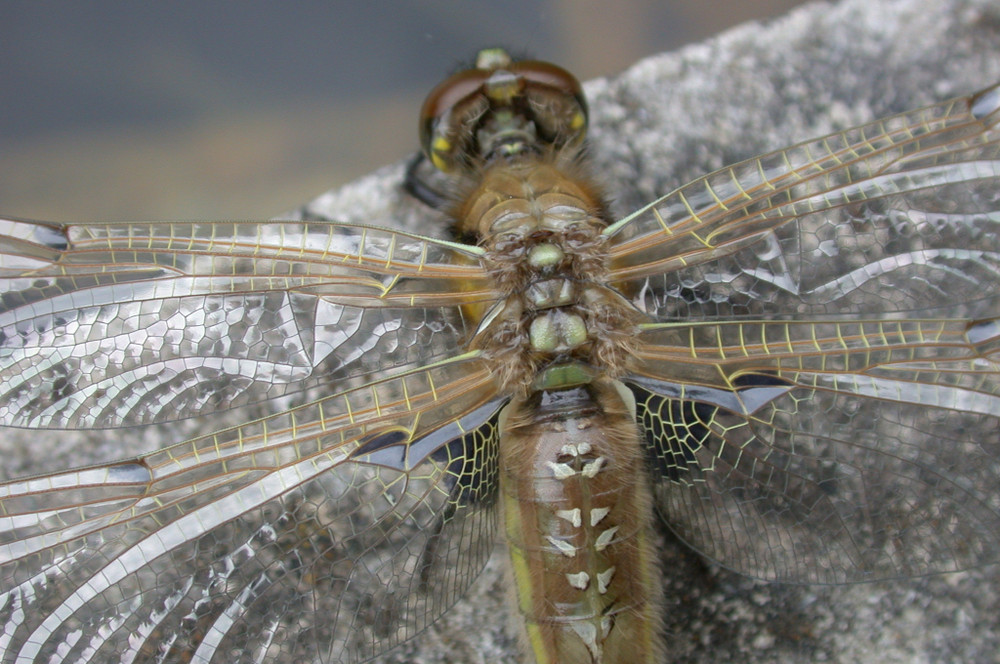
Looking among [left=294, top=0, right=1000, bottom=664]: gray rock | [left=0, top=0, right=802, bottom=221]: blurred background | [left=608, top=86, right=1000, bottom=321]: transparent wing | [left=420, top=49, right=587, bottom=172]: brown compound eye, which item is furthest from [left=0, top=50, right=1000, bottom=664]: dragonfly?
[left=0, top=0, right=802, bottom=221]: blurred background

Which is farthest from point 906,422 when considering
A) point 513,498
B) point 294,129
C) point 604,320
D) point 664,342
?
point 294,129

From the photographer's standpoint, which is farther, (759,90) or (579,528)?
(759,90)

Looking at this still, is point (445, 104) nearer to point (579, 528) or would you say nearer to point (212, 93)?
point (579, 528)

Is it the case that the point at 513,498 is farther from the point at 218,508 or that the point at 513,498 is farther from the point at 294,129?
the point at 294,129

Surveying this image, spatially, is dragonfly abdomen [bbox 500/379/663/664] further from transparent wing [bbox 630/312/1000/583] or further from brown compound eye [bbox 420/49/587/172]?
brown compound eye [bbox 420/49/587/172]

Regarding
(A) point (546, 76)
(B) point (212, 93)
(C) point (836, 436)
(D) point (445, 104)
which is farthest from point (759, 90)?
(B) point (212, 93)

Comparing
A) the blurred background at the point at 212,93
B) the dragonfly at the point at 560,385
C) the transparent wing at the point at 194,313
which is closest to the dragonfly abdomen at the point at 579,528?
the dragonfly at the point at 560,385

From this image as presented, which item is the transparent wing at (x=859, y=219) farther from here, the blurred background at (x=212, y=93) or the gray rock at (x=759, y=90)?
the blurred background at (x=212, y=93)

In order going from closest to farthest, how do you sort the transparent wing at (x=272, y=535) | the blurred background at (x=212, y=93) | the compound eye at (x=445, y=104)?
the transparent wing at (x=272, y=535) < the compound eye at (x=445, y=104) < the blurred background at (x=212, y=93)
